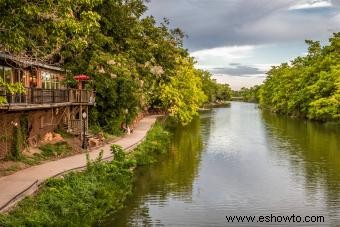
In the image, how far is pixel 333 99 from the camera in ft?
234

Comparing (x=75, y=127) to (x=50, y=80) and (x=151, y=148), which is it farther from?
(x=151, y=148)

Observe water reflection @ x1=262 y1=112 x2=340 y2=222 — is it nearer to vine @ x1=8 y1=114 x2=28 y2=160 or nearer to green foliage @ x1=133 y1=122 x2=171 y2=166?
green foliage @ x1=133 y1=122 x2=171 y2=166

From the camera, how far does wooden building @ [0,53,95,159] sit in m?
26.4

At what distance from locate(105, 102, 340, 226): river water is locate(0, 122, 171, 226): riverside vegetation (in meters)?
0.78

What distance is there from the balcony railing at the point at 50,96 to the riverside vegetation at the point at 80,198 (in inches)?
189

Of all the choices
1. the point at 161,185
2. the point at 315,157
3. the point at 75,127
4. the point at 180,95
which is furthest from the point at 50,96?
the point at 180,95

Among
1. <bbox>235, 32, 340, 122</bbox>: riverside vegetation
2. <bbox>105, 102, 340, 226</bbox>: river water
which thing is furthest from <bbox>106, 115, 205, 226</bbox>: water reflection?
<bbox>235, 32, 340, 122</bbox>: riverside vegetation

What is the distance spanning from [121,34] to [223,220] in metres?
26.7

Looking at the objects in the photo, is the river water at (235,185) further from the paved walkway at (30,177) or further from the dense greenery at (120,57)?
the dense greenery at (120,57)

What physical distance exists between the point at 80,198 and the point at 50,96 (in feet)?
39.0

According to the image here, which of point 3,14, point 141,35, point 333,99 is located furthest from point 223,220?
point 333,99

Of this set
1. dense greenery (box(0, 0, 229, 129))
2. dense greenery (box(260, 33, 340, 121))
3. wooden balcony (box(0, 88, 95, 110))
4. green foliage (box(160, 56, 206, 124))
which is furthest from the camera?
dense greenery (box(260, 33, 340, 121))

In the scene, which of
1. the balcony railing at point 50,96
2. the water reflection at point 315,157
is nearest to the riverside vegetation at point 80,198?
the balcony railing at point 50,96

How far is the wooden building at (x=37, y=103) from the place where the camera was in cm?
2644
